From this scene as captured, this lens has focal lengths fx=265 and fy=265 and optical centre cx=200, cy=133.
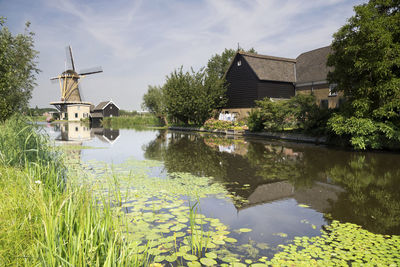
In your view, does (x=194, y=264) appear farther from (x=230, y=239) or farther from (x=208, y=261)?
(x=230, y=239)

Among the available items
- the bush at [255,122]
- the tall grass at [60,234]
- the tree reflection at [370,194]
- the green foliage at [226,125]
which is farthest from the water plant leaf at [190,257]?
the green foliage at [226,125]

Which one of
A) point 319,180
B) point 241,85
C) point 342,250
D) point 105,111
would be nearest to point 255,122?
point 241,85

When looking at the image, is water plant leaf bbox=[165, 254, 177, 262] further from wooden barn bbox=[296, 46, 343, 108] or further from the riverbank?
wooden barn bbox=[296, 46, 343, 108]

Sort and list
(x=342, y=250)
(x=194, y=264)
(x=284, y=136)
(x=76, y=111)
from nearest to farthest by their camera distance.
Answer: (x=194, y=264)
(x=342, y=250)
(x=284, y=136)
(x=76, y=111)

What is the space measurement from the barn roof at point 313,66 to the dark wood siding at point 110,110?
51.0m

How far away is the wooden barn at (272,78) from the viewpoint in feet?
110

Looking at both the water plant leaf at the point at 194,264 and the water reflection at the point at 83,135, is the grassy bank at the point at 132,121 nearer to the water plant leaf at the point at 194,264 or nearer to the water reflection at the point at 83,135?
the water reflection at the point at 83,135

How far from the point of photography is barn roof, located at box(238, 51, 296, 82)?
34625 millimetres

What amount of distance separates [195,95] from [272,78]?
412 inches

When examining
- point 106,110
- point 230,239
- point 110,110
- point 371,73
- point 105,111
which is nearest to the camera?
point 230,239

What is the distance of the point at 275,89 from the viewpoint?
115 ft

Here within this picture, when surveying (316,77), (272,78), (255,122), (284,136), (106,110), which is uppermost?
(272,78)

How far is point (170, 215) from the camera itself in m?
5.73

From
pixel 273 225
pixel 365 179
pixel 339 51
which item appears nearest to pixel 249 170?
pixel 365 179
